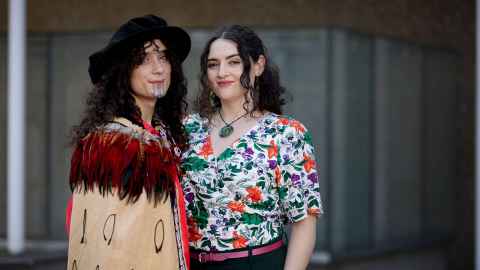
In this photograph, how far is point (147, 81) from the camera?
10.5ft

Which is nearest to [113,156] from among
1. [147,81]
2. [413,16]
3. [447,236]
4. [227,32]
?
[147,81]

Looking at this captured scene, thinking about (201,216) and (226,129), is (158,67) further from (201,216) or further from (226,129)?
(201,216)

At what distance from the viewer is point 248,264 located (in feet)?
11.1

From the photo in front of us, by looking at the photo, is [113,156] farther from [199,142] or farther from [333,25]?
[333,25]

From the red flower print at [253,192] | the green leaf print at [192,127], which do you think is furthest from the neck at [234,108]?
the red flower print at [253,192]

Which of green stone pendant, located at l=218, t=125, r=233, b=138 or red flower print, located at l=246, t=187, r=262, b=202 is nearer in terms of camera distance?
red flower print, located at l=246, t=187, r=262, b=202

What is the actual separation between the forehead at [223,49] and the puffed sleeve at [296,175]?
342 millimetres

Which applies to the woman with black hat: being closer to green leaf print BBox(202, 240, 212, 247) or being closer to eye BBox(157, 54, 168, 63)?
eye BBox(157, 54, 168, 63)

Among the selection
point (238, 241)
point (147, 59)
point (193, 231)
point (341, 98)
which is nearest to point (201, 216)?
point (193, 231)

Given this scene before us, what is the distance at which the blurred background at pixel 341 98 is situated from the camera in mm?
7449

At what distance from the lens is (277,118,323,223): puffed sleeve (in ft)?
11.1

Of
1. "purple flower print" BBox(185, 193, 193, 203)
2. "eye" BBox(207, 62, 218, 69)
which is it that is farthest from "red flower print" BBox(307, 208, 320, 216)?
"eye" BBox(207, 62, 218, 69)

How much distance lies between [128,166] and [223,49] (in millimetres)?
661

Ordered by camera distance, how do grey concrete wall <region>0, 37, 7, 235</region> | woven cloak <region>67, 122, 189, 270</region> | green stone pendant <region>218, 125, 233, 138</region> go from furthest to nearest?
1. grey concrete wall <region>0, 37, 7, 235</region>
2. green stone pendant <region>218, 125, 233, 138</region>
3. woven cloak <region>67, 122, 189, 270</region>
